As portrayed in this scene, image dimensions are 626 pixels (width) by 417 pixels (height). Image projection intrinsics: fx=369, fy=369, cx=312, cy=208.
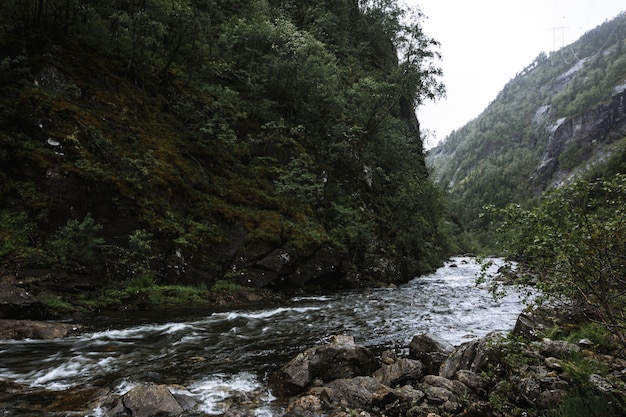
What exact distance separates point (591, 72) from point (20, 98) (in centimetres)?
24469

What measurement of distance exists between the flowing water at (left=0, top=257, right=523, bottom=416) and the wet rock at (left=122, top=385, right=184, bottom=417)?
1.37 feet

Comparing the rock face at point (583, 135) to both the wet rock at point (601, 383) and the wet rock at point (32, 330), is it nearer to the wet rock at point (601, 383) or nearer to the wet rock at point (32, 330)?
the wet rock at point (601, 383)

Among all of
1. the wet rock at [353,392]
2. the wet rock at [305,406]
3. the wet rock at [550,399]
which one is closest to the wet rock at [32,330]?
the wet rock at [305,406]

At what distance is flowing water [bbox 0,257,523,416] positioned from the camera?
7.23 metres

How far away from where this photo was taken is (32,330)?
9.52 metres

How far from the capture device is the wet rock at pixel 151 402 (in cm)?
586

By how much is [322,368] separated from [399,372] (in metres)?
1.59

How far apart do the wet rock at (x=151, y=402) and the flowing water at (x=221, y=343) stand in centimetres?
42

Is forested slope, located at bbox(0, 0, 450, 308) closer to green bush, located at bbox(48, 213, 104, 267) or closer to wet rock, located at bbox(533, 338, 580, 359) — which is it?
green bush, located at bbox(48, 213, 104, 267)

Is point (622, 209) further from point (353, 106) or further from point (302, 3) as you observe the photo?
point (302, 3)

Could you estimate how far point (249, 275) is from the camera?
16.6 meters

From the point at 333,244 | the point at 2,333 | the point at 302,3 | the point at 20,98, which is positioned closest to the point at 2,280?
the point at 2,333

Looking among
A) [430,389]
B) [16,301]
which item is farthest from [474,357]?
[16,301]

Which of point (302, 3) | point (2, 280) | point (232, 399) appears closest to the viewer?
point (232, 399)
